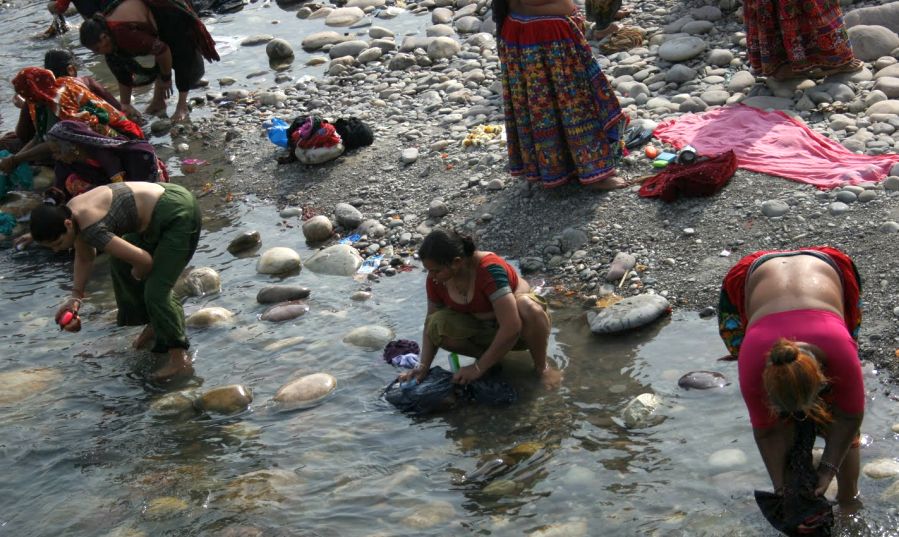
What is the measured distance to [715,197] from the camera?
622 cm

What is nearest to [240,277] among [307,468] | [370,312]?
[370,312]

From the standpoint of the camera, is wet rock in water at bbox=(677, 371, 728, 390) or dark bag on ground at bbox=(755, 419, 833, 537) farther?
wet rock in water at bbox=(677, 371, 728, 390)

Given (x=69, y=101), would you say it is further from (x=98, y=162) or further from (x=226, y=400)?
(x=226, y=400)

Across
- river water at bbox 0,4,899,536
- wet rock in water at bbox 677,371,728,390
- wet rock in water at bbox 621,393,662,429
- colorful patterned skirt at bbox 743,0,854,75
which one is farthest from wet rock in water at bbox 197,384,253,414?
colorful patterned skirt at bbox 743,0,854,75

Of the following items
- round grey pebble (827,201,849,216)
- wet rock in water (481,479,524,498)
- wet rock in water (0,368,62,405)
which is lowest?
wet rock in water (0,368,62,405)

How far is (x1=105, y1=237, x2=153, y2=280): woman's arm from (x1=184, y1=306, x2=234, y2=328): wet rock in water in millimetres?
825

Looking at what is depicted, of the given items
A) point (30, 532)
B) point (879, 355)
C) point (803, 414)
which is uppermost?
point (803, 414)

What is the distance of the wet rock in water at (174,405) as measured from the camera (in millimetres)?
5473

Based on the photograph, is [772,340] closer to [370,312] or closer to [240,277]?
[370,312]

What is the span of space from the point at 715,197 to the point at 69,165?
14.0 ft

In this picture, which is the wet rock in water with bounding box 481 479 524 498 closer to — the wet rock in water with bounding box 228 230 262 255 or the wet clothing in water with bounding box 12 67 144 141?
the wet rock in water with bounding box 228 230 262 255

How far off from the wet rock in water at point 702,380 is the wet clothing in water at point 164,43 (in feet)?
20.5

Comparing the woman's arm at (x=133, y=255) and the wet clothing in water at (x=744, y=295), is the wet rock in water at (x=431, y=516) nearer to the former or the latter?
the wet clothing in water at (x=744, y=295)

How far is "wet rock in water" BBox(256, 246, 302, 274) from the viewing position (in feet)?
22.6
